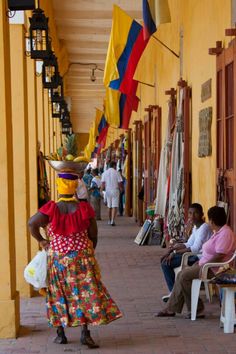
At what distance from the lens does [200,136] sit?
8.55m

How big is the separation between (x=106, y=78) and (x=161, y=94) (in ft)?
7.39

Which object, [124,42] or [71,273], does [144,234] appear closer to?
[124,42]

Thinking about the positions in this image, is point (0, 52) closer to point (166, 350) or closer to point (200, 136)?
point (166, 350)

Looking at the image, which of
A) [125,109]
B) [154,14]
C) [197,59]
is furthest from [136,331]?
[125,109]

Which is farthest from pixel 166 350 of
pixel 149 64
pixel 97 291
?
pixel 149 64

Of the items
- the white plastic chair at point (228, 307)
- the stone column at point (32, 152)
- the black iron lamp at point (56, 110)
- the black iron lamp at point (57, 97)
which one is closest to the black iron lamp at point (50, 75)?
the black iron lamp at point (57, 97)

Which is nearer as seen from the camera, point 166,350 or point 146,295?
point 166,350

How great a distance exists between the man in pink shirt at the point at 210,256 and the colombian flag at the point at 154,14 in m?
2.70

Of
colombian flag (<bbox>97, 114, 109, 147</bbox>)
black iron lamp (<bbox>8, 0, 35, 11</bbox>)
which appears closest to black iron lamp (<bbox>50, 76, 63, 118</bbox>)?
black iron lamp (<bbox>8, 0, 35, 11</bbox>)

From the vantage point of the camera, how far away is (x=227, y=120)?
6.95 metres

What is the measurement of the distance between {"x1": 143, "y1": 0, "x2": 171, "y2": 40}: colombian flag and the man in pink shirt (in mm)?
2698

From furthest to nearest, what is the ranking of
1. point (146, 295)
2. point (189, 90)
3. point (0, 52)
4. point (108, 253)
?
point (108, 253) < point (189, 90) < point (146, 295) < point (0, 52)

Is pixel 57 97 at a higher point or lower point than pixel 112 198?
higher

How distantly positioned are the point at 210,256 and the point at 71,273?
148 centimetres
